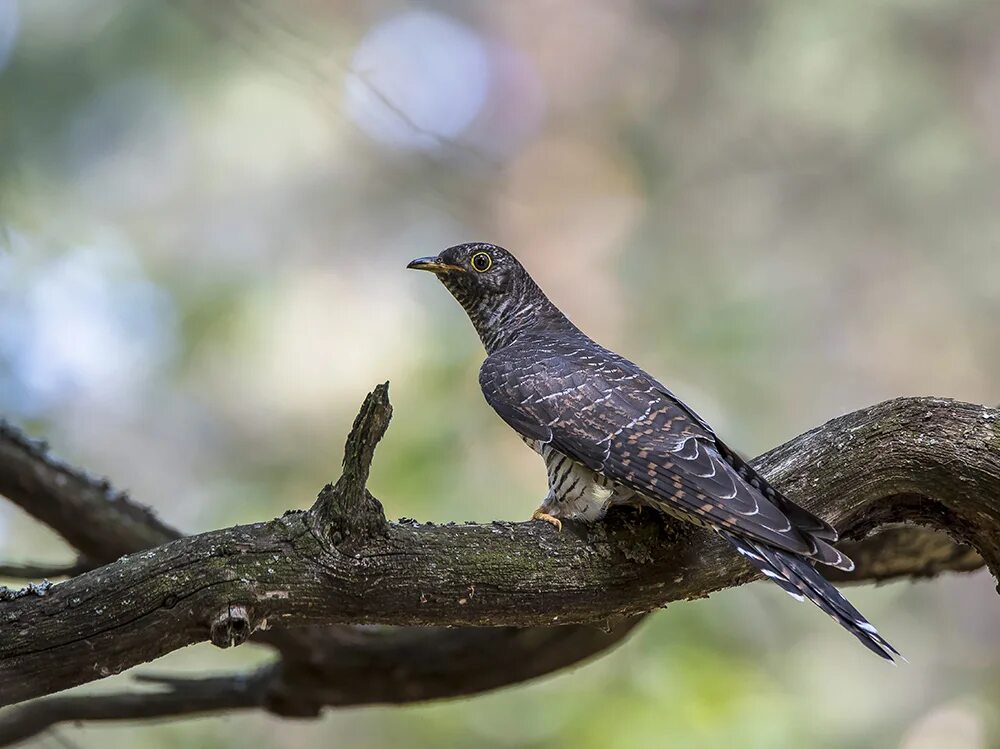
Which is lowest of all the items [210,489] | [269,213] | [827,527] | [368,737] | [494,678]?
[827,527]

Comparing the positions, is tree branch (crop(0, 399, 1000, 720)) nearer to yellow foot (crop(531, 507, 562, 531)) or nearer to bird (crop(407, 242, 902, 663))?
yellow foot (crop(531, 507, 562, 531))

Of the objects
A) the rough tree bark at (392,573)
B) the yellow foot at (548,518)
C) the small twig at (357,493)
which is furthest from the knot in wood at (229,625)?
the yellow foot at (548,518)

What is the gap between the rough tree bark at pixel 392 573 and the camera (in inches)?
112

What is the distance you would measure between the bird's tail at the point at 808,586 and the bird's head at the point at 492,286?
1967 millimetres

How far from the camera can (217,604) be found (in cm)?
288

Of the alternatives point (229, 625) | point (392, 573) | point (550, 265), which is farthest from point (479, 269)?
point (550, 265)

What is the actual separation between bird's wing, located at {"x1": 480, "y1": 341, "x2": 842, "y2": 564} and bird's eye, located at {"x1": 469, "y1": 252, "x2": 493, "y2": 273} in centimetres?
71

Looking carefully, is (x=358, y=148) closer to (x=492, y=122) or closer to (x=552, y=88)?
(x=492, y=122)

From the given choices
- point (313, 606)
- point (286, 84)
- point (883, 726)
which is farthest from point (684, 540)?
point (286, 84)

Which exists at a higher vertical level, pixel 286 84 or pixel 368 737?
pixel 286 84

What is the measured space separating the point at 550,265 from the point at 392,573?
21.7 feet

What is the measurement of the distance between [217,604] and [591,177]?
25.2 feet

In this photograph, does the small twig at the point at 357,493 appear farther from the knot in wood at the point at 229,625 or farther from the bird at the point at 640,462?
the bird at the point at 640,462

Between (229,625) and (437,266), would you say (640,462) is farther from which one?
(437,266)
